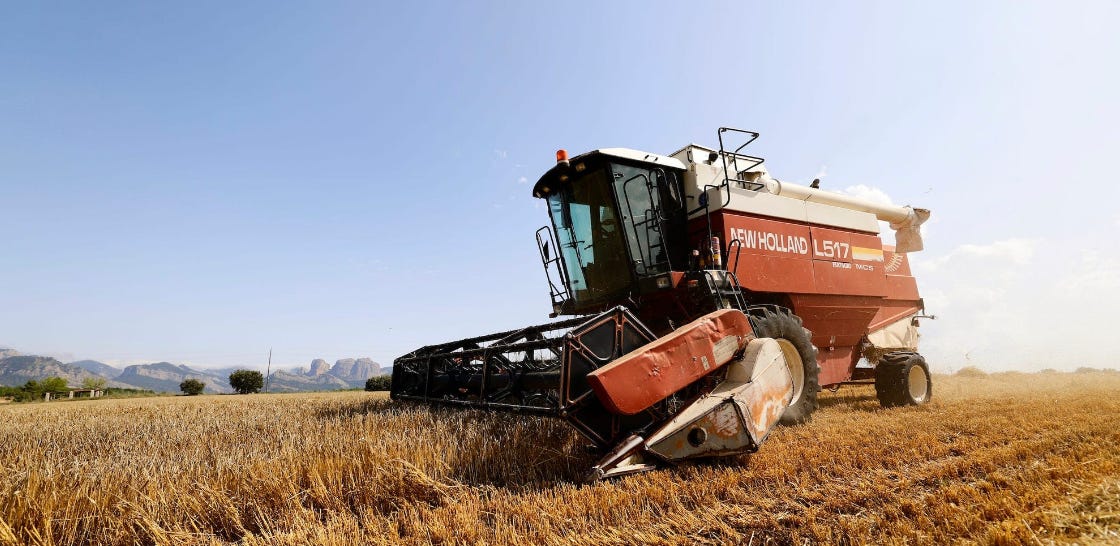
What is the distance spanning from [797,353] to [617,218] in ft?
7.39

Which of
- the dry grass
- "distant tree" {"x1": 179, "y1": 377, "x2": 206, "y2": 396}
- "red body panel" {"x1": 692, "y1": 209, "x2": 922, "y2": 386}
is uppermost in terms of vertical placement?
"red body panel" {"x1": 692, "y1": 209, "x2": 922, "y2": 386}

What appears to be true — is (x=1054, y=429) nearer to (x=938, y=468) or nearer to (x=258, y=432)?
(x=938, y=468)

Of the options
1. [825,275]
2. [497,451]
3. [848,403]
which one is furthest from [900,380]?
[497,451]

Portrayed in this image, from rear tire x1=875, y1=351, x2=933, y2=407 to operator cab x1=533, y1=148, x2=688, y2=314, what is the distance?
3368 mm

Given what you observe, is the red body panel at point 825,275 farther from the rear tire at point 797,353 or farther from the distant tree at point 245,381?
the distant tree at point 245,381

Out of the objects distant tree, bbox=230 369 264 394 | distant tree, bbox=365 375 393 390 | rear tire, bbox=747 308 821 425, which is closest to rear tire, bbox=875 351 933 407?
rear tire, bbox=747 308 821 425

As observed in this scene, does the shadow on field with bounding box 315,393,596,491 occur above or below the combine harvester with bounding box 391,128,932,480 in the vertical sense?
below

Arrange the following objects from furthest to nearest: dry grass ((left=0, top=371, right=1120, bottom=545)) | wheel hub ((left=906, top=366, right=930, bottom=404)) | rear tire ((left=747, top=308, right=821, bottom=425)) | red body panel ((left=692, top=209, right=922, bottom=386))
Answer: wheel hub ((left=906, top=366, right=930, bottom=404)) < red body panel ((left=692, top=209, right=922, bottom=386)) < rear tire ((left=747, top=308, right=821, bottom=425)) < dry grass ((left=0, top=371, right=1120, bottom=545))

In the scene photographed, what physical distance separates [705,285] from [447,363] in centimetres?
285

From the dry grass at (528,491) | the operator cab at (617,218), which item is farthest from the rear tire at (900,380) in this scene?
the operator cab at (617,218)

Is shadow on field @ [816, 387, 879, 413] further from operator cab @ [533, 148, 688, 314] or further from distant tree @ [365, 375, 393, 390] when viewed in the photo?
distant tree @ [365, 375, 393, 390]

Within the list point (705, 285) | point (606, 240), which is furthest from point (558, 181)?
point (705, 285)

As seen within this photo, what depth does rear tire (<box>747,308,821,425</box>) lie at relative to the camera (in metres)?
4.61

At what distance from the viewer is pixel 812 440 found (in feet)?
12.6
